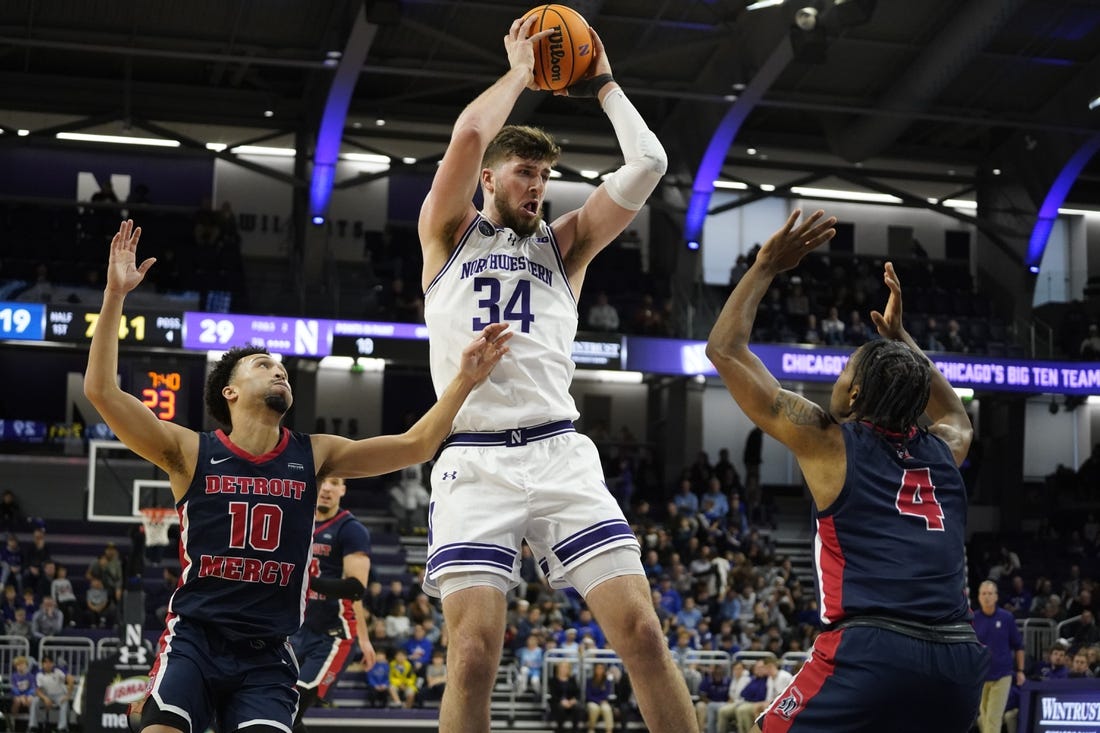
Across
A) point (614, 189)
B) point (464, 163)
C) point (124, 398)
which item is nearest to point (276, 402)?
point (124, 398)

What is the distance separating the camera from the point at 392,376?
34.0 meters

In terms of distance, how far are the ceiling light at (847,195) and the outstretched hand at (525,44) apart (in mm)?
29862

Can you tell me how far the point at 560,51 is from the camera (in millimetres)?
6305

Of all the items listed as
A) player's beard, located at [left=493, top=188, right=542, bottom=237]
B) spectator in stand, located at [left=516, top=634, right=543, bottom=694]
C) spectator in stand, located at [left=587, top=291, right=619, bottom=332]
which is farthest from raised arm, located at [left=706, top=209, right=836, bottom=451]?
spectator in stand, located at [left=587, top=291, right=619, bottom=332]

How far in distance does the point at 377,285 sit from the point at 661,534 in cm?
784

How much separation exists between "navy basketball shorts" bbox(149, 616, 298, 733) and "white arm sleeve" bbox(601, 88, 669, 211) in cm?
244

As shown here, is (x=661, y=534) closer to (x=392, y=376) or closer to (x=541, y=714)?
(x=541, y=714)

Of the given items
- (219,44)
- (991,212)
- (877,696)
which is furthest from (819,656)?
(991,212)

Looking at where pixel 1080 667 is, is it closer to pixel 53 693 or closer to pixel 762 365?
pixel 53 693

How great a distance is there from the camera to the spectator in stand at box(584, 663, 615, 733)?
19375 millimetres

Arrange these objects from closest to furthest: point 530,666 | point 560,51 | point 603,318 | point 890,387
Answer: point 890,387
point 560,51
point 530,666
point 603,318

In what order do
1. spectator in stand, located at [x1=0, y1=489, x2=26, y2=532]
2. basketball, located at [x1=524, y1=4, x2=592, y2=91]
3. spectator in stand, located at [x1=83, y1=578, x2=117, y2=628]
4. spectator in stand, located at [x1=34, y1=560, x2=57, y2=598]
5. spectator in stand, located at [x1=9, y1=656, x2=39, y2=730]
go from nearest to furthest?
basketball, located at [x1=524, y1=4, x2=592, y2=91]
spectator in stand, located at [x1=9, y1=656, x2=39, y2=730]
spectator in stand, located at [x1=83, y1=578, x2=117, y2=628]
spectator in stand, located at [x1=34, y1=560, x2=57, y2=598]
spectator in stand, located at [x1=0, y1=489, x2=26, y2=532]

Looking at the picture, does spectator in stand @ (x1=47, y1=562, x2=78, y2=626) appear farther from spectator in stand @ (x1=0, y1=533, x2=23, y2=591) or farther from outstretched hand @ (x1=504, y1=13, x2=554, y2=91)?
outstretched hand @ (x1=504, y1=13, x2=554, y2=91)

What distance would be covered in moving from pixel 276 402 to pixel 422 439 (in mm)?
675
